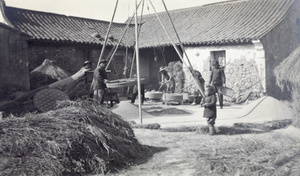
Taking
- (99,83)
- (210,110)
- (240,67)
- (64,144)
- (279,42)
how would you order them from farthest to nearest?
(279,42)
(240,67)
(99,83)
(210,110)
(64,144)

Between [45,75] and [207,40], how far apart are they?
7374 millimetres

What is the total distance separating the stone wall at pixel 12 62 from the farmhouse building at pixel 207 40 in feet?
10.7

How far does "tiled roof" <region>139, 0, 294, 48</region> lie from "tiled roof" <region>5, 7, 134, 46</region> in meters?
2.22

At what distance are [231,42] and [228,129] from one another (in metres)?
7.85

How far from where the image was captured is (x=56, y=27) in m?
17.6

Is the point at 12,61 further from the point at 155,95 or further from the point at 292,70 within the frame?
the point at 292,70

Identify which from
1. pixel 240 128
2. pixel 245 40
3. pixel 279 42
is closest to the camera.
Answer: pixel 240 128

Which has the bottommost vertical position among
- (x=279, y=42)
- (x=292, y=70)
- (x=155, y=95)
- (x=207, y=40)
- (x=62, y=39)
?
(x=155, y=95)

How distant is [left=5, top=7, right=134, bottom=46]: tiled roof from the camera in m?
16.1

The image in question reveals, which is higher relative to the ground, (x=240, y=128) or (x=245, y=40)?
(x=245, y=40)

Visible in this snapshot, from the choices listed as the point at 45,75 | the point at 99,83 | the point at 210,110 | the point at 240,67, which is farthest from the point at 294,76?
the point at 45,75

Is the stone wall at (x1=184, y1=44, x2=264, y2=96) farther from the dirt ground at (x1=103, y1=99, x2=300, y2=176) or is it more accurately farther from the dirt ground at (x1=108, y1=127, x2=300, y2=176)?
the dirt ground at (x1=108, y1=127, x2=300, y2=176)

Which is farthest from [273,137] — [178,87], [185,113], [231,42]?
[178,87]

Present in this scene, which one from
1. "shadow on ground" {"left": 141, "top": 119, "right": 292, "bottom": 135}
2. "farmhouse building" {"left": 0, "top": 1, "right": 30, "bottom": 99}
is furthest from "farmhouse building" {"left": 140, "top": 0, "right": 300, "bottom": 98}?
"farmhouse building" {"left": 0, "top": 1, "right": 30, "bottom": 99}
